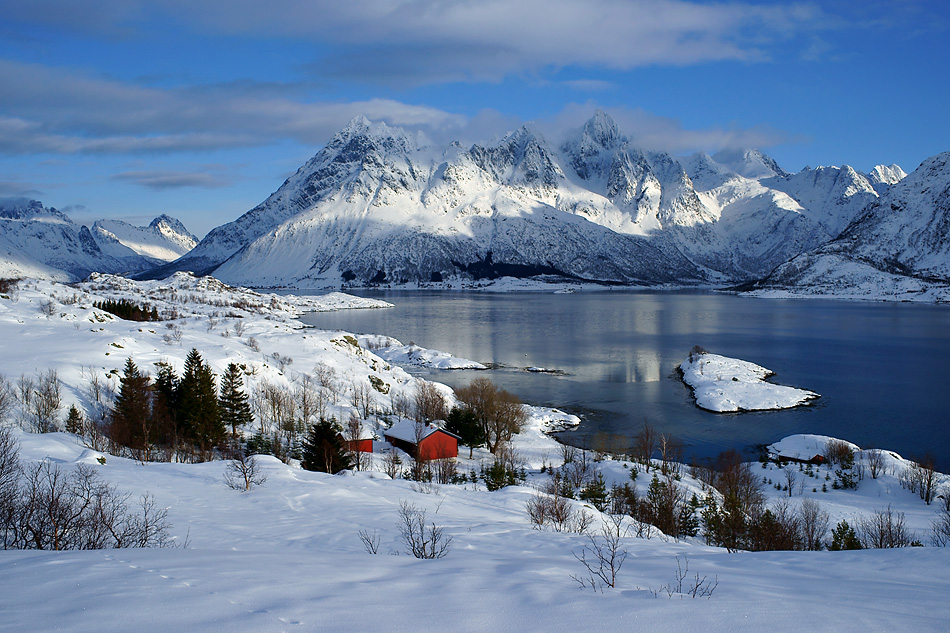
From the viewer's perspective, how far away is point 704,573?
8.55m

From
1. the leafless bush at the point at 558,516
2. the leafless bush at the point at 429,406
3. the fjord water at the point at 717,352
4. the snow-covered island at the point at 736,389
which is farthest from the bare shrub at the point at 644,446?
the leafless bush at the point at 429,406

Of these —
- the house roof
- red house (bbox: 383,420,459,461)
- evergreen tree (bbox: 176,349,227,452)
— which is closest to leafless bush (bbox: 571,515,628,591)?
red house (bbox: 383,420,459,461)

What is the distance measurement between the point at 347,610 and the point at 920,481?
29150 millimetres

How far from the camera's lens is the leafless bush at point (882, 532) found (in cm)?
1747

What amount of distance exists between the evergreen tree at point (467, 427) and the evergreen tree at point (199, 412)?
12.8 metres

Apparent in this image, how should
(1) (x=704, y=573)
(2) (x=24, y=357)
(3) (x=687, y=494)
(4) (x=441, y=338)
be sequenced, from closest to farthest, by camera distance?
(1) (x=704, y=573), (3) (x=687, y=494), (2) (x=24, y=357), (4) (x=441, y=338)

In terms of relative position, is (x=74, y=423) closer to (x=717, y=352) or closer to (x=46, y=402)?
(x=46, y=402)

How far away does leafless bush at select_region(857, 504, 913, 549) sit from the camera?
1747cm

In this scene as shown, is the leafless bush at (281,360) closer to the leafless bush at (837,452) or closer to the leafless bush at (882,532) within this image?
the leafless bush at (837,452)

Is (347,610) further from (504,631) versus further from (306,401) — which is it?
(306,401)

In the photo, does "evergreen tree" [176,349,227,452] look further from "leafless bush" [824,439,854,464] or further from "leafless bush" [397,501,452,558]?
Result: "leafless bush" [824,439,854,464]

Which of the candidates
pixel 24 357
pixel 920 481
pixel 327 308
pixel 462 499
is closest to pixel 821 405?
pixel 920 481

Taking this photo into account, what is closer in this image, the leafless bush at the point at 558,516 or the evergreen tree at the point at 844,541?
the leafless bush at the point at 558,516

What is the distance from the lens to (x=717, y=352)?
210 ft
